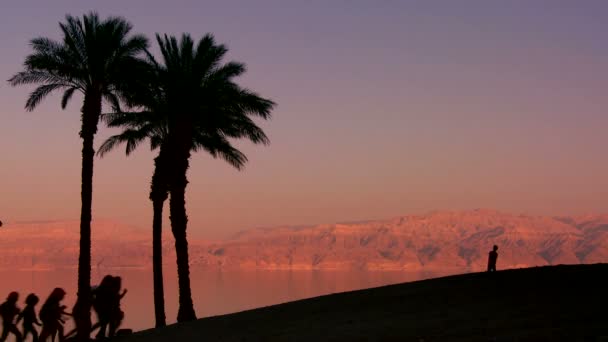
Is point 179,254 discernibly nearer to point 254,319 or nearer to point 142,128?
point 142,128

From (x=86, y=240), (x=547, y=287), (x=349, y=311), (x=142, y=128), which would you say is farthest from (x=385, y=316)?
(x=142, y=128)

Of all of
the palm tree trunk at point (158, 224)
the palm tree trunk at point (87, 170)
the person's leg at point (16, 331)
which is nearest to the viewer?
the person's leg at point (16, 331)

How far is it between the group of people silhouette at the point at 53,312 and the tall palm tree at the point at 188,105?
11761 mm

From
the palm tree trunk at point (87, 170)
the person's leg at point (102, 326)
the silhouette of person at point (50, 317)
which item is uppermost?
the palm tree trunk at point (87, 170)

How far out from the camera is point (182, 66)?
33.9 m

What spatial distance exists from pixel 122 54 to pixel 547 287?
59.4 feet

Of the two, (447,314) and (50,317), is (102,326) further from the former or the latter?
(447,314)

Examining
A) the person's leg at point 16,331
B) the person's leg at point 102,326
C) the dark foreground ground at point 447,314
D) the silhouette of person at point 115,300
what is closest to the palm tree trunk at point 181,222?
the dark foreground ground at point 447,314

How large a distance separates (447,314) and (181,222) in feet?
54.0

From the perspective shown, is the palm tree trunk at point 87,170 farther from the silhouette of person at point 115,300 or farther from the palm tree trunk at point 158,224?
the silhouette of person at point 115,300

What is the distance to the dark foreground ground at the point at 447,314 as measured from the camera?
16250 mm

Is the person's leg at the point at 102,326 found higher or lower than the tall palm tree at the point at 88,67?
lower

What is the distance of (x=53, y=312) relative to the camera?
809 inches

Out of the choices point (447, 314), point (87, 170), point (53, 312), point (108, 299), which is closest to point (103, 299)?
point (108, 299)
